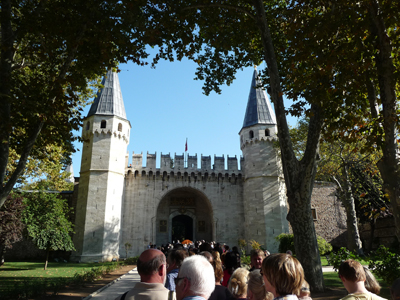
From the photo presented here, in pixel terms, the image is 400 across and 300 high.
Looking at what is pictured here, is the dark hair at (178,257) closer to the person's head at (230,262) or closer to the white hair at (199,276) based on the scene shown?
the person's head at (230,262)

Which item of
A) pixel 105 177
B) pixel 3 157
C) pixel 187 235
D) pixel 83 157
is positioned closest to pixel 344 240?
pixel 187 235

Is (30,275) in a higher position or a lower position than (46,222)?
lower

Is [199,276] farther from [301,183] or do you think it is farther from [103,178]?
[103,178]

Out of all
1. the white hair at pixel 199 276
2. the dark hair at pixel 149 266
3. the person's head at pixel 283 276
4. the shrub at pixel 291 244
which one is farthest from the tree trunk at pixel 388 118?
the shrub at pixel 291 244

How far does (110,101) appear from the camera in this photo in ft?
77.5

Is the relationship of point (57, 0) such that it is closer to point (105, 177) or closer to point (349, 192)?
point (105, 177)

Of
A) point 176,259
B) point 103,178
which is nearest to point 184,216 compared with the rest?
point 103,178

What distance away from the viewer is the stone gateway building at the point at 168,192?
68.3ft

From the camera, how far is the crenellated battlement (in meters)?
24.2

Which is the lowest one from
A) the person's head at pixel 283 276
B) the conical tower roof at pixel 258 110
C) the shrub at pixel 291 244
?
the shrub at pixel 291 244

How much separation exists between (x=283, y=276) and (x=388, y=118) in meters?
5.05

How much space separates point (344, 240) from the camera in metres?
25.5

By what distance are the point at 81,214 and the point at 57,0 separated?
15.6 meters

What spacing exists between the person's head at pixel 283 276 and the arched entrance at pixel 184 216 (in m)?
22.8
